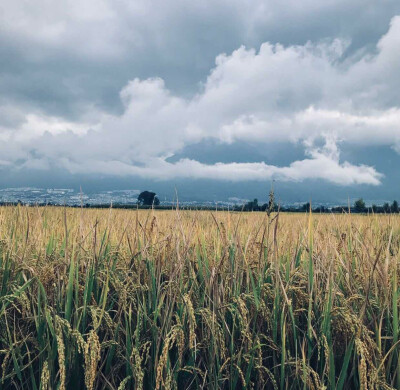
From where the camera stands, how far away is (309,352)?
2.26 metres

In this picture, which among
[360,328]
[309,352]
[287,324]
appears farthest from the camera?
[287,324]

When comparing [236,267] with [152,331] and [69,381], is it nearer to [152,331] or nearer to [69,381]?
[152,331]

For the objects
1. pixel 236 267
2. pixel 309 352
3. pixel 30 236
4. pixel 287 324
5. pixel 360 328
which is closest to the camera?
pixel 360 328

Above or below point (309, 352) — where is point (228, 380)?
below

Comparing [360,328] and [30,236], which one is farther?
[30,236]

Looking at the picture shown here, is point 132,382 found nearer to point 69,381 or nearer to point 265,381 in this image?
point 69,381

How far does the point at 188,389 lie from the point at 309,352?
752 millimetres

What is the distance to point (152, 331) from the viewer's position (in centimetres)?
234

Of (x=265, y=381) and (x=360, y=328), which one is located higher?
(x=360, y=328)

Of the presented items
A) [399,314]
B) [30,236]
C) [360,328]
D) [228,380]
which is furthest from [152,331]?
[30,236]

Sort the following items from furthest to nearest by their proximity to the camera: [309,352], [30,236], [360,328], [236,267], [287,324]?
[30,236]
[236,267]
[287,324]
[309,352]
[360,328]

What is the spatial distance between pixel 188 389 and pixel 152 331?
0.40m

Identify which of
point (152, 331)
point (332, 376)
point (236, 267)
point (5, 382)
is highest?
point (236, 267)

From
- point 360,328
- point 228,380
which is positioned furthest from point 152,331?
point 360,328
